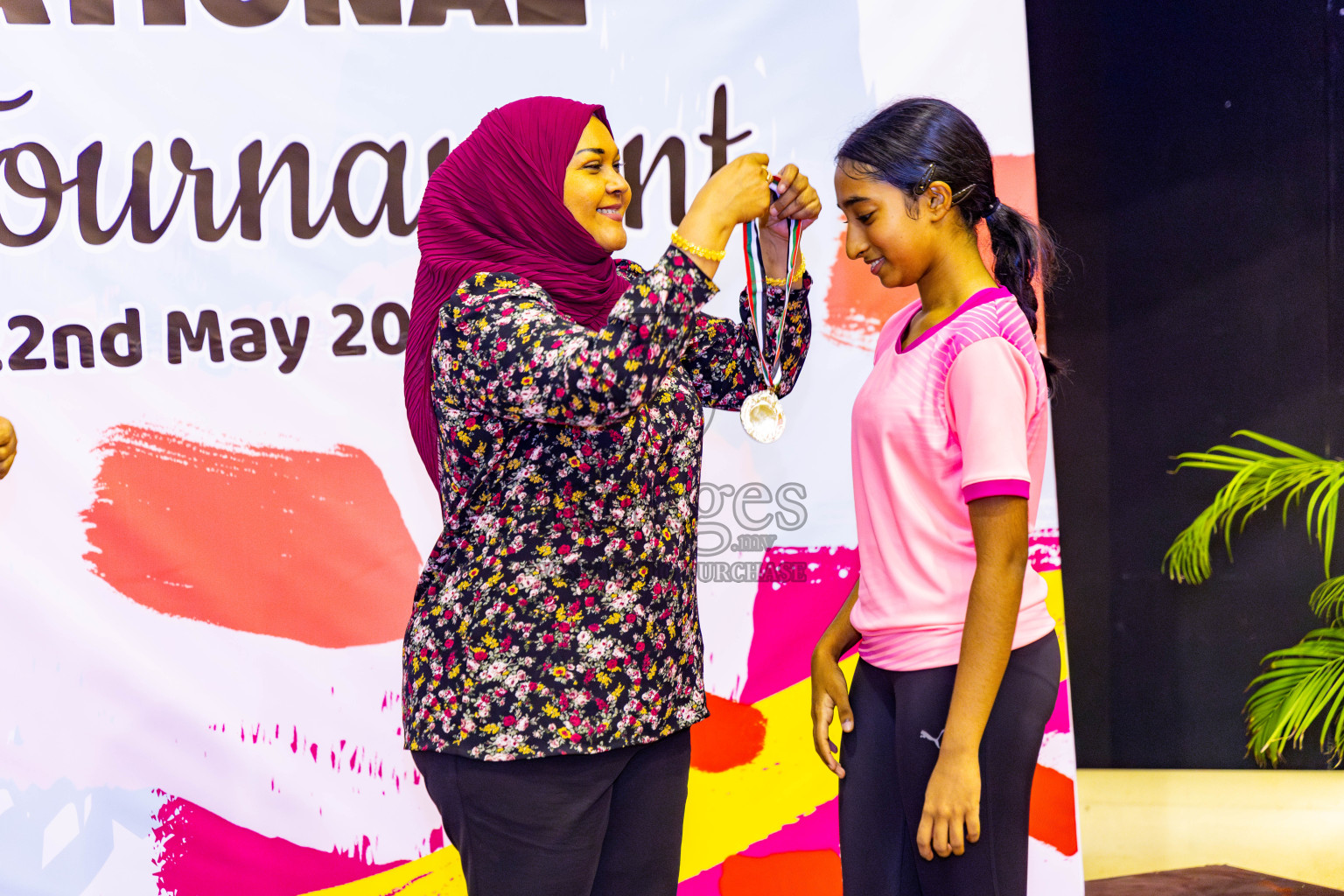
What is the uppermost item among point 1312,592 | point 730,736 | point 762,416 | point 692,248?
point 692,248

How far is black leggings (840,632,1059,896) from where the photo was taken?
1.14 meters

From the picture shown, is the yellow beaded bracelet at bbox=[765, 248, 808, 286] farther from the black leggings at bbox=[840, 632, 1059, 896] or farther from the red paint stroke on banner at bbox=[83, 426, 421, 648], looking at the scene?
the red paint stroke on banner at bbox=[83, 426, 421, 648]

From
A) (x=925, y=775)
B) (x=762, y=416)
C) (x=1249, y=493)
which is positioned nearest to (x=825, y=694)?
(x=925, y=775)

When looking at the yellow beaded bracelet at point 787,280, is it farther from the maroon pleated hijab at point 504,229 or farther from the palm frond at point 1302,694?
the palm frond at point 1302,694

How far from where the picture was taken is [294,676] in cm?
235

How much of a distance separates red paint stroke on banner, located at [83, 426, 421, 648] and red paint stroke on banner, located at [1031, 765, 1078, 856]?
145 centimetres

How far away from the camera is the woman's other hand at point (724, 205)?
120 cm

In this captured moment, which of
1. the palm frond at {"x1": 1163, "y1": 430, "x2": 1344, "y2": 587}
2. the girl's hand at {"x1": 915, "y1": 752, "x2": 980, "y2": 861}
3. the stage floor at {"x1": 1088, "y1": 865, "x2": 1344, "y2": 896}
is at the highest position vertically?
the palm frond at {"x1": 1163, "y1": 430, "x2": 1344, "y2": 587}

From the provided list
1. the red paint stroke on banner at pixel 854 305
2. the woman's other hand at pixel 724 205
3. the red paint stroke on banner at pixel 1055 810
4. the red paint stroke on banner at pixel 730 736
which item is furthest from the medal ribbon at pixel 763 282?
the red paint stroke on banner at pixel 1055 810

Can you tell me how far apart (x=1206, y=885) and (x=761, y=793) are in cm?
106

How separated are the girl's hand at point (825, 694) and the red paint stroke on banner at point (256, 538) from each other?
3.98ft

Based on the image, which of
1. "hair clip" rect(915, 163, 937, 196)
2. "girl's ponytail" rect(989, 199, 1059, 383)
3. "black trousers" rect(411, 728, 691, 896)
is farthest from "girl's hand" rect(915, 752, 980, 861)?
"hair clip" rect(915, 163, 937, 196)

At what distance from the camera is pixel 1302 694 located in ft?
7.89

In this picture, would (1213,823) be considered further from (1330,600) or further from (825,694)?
(825,694)
